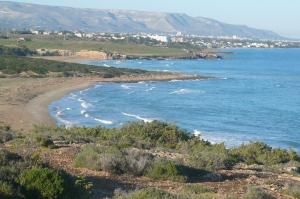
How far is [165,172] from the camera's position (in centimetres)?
1234

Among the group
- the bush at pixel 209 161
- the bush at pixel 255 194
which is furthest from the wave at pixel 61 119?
the bush at pixel 255 194

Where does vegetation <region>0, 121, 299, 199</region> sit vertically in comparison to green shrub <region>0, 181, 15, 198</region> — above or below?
below

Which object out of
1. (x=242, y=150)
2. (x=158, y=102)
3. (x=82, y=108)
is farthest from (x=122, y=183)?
(x=158, y=102)

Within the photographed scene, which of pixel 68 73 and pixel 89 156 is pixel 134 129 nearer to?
pixel 89 156

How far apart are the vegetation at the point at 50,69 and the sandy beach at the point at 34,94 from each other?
3.14 m

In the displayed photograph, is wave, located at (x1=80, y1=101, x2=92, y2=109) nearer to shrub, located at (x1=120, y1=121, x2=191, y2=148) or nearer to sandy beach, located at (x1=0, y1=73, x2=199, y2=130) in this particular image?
sandy beach, located at (x1=0, y1=73, x2=199, y2=130)

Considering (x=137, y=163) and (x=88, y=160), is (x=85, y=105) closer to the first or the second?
(x=88, y=160)

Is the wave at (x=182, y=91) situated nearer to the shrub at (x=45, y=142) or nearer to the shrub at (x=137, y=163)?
the shrub at (x=45, y=142)

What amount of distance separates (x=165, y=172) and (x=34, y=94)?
45.5m

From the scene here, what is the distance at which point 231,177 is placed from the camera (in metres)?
13.3

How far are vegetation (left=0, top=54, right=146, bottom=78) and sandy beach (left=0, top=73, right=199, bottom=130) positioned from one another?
10.3ft

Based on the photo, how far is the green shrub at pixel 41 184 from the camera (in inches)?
347

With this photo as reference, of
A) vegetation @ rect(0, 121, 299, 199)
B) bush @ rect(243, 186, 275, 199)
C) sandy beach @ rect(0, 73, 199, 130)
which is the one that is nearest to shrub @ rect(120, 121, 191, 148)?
vegetation @ rect(0, 121, 299, 199)

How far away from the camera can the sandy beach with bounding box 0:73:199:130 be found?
39.6 metres
